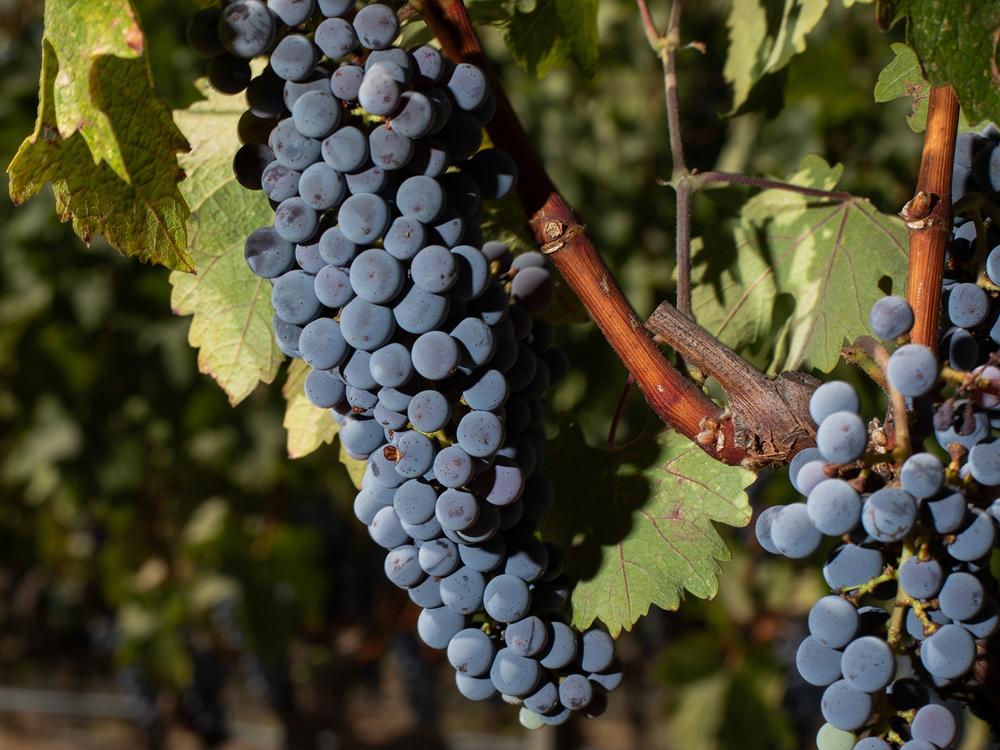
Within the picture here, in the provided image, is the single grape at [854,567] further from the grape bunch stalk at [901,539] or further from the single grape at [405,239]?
the single grape at [405,239]

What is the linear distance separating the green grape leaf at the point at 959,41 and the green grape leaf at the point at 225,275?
0.63 m

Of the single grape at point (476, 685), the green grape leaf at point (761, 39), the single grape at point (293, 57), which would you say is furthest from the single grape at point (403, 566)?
the green grape leaf at point (761, 39)

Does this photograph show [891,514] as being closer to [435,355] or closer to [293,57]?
[435,355]

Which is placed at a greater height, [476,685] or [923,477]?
[923,477]

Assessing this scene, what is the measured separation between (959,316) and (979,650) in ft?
0.85

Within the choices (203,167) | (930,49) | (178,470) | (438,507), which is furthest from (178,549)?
(930,49)

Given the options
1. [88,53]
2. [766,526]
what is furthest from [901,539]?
[88,53]

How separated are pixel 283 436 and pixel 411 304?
2.61 metres

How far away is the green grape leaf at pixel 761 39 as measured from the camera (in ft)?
3.89

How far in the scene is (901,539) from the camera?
0.70 meters

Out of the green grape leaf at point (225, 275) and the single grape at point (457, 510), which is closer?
the single grape at point (457, 510)

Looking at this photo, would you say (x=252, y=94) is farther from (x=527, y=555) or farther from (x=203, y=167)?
(x=527, y=555)

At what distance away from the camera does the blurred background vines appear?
9.45ft

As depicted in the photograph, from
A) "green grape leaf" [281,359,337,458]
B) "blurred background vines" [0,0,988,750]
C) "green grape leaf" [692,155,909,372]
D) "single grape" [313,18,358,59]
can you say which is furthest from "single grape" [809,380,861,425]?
"blurred background vines" [0,0,988,750]
